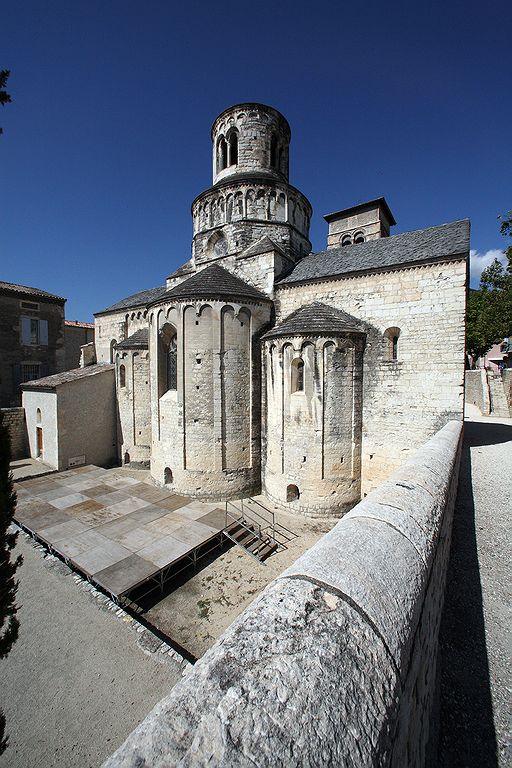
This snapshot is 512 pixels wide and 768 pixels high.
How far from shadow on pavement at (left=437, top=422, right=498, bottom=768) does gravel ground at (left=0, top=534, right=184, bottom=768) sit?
4217 mm

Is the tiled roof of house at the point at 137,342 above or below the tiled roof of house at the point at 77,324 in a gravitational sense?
below

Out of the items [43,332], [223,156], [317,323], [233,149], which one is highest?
[233,149]

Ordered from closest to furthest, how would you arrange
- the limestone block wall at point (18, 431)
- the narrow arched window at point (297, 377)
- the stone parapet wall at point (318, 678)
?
the stone parapet wall at point (318, 678), the narrow arched window at point (297, 377), the limestone block wall at point (18, 431)

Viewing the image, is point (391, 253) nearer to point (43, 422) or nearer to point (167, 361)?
point (167, 361)

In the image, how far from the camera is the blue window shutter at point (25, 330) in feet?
A: 65.1

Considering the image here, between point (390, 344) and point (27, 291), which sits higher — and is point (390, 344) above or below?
below

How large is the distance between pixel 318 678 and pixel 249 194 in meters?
16.4

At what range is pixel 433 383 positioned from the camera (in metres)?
9.99

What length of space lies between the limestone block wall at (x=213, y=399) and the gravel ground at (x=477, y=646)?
8.04 meters

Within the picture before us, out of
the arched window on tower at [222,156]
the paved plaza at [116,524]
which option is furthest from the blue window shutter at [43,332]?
the arched window on tower at [222,156]

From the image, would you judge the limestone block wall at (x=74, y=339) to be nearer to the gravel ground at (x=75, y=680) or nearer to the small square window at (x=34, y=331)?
the small square window at (x=34, y=331)

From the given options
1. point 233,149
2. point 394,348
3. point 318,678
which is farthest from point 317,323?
point 233,149

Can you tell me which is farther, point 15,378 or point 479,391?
point 479,391

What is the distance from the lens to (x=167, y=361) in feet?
43.8
